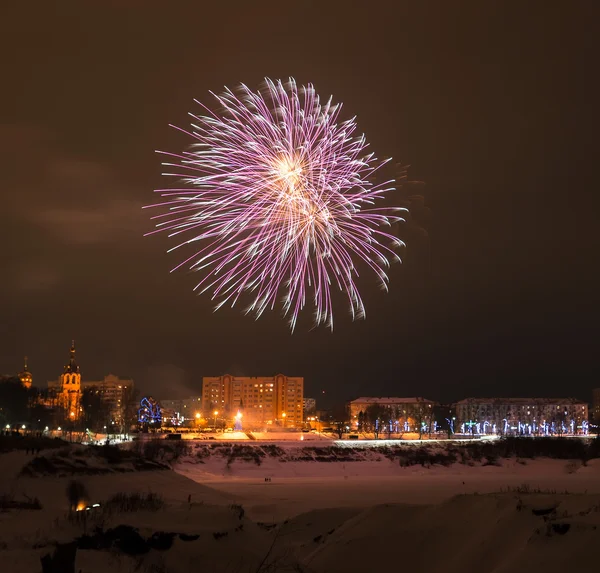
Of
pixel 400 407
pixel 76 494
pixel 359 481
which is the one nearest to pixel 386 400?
pixel 400 407

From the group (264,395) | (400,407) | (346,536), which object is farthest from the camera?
(264,395)

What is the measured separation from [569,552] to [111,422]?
3985 inches

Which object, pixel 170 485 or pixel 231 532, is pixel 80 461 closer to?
pixel 170 485

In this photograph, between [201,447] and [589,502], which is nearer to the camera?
[589,502]

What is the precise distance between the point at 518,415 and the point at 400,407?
25669 mm

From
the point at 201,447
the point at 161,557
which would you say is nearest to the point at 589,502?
the point at 161,557

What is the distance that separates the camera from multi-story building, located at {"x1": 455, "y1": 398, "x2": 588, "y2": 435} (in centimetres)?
15162

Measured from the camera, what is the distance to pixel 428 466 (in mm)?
51438

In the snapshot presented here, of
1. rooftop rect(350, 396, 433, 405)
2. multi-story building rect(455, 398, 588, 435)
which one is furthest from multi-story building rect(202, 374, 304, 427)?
A: multi-story building rect(455, 398, 588, 435)

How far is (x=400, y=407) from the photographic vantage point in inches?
6777

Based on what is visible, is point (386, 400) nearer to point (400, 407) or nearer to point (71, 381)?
point (400, 407)

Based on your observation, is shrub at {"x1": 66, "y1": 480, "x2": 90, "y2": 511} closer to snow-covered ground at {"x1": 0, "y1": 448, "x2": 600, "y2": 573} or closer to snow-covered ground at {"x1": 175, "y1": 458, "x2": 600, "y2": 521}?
snow-covered ground at {"x1": 0, "y1": 448, "x2": 600, "y2": 573}

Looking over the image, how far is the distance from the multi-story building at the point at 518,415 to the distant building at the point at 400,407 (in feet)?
28.6

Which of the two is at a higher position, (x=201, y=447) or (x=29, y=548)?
(x=29, y=548)
